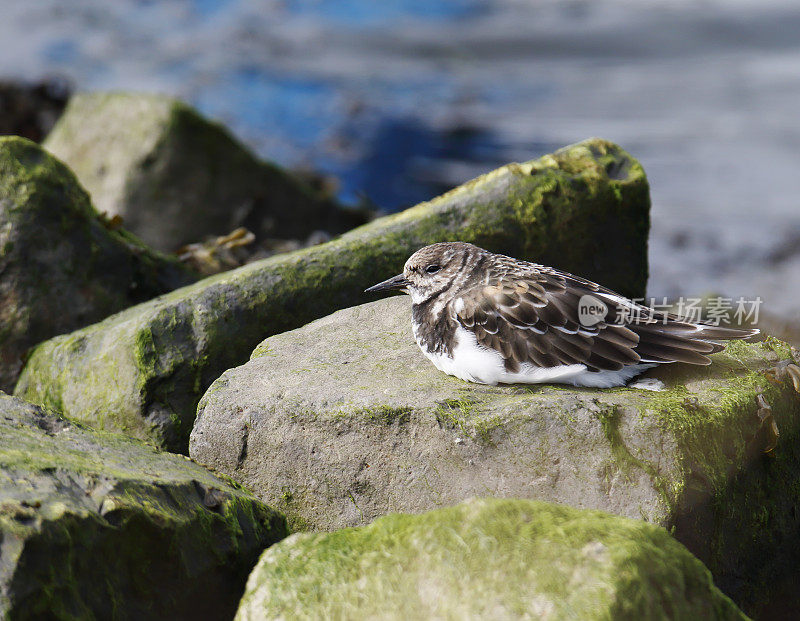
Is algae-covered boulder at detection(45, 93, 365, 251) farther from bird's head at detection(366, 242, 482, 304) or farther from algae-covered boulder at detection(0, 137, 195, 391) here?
bird's head at detection(366, 242, 482, 304)

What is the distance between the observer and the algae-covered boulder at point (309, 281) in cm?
436

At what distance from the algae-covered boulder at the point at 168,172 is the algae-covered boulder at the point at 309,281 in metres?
2.88

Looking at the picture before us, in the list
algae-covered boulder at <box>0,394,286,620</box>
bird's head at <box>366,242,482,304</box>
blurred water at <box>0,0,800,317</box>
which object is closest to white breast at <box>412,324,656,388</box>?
bird's head at <box>366,242,482,304</box>

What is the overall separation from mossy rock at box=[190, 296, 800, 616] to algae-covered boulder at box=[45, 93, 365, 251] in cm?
412

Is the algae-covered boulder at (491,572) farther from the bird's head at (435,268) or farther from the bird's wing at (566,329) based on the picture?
the bird's head at (435,268)

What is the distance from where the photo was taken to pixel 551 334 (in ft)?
11.9

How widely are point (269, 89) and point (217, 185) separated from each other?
619 centimetres

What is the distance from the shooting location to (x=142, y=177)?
24.9 ft

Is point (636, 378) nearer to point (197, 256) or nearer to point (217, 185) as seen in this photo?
point (197, 256)

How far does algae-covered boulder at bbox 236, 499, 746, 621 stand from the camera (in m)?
2.26

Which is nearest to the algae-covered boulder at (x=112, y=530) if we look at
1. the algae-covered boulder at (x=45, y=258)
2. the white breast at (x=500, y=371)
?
the white breast at (x=500, y=371)

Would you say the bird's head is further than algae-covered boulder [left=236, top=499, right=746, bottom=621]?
Yes

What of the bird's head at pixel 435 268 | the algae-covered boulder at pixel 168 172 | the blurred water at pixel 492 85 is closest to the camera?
the bird's head at pixel 435 268

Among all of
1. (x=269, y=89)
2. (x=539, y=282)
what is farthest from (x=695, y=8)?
(x=539, y=282)
